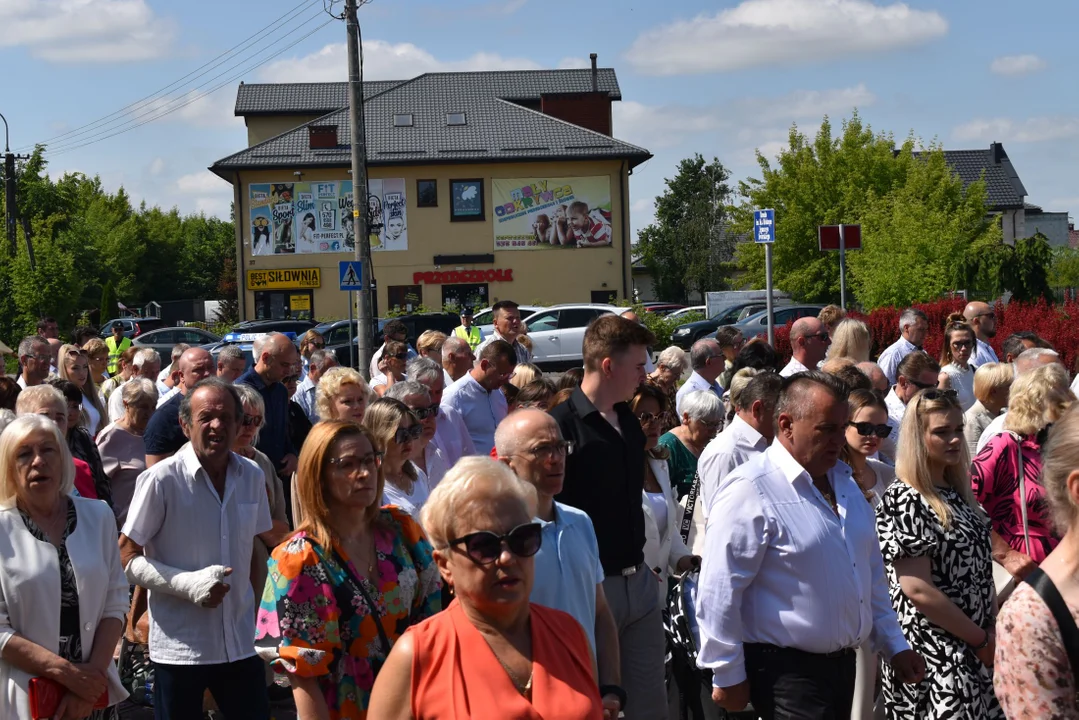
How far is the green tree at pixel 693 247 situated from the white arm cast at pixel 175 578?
66494mm

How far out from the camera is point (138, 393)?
26.7 ft

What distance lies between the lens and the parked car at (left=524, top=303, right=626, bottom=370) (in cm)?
3119

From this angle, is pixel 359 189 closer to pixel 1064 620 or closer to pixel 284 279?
pixel 1064 620

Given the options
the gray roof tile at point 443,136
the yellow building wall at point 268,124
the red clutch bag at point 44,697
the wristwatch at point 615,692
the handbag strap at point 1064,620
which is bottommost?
the red clutch bag at point 44,697

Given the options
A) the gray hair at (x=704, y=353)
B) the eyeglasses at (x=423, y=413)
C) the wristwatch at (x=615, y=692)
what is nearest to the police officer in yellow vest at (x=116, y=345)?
the gray hair at (x=704, y=353)

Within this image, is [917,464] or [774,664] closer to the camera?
[774,664]

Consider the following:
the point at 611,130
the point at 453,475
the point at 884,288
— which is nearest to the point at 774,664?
the point at 453,475

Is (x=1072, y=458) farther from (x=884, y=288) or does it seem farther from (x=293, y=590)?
(x=884, y=288)

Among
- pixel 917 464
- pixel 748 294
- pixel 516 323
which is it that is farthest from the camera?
pixel 748 294

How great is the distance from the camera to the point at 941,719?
16.5 feet

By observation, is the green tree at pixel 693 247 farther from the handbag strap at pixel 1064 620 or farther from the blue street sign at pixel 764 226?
the handbag strap at pixel 1064 620

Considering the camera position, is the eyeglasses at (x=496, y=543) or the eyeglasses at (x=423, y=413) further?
the eyeglasses at (x=423, y=413)

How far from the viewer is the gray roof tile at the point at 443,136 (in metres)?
47.2

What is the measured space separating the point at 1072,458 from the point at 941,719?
8.28 ft
